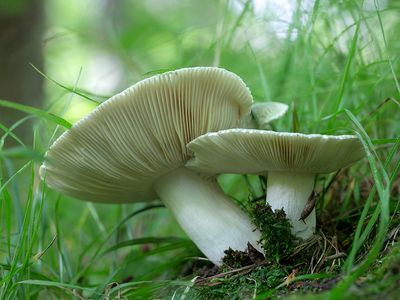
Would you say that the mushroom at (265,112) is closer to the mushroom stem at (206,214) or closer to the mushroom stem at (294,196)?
the mushroom stem at (294,196)

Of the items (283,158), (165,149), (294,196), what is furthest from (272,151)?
(165,149)

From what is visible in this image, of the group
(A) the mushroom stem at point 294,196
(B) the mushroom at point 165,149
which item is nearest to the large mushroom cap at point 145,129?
(B) the mushroom at point 165,149

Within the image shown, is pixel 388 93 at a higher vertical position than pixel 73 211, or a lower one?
higher

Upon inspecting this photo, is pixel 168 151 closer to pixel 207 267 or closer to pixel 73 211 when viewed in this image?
pixel 207 267

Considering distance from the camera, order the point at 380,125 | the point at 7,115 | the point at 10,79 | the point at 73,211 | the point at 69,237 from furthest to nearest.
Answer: the point at 10,79
the point at 7,115
the point at 73,211
the point at 69,237
the point at 380,125

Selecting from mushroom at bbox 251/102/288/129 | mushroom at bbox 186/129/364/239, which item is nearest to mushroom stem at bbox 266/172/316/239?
mushroom at bbox 186/129/364/239

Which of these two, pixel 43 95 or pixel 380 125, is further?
pixel 43 95

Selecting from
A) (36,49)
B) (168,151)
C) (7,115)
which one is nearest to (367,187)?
(168,151)

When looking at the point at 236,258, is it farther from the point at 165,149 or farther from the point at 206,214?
the point at 165,149
